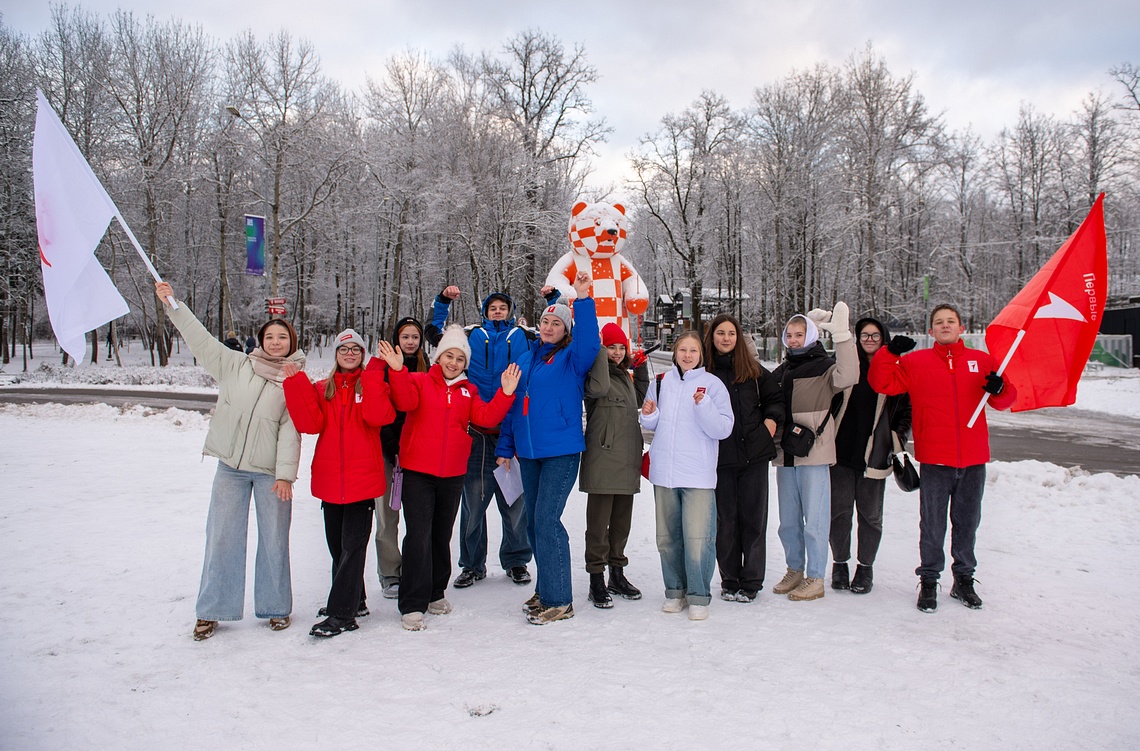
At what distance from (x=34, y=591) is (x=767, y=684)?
4.76 meters

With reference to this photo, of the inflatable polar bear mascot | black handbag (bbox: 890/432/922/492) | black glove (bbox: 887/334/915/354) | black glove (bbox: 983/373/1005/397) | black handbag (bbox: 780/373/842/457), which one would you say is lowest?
black handbag (bbox: 890/432/922/492)

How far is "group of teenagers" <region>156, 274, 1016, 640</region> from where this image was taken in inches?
155

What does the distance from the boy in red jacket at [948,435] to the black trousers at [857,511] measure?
301 mm

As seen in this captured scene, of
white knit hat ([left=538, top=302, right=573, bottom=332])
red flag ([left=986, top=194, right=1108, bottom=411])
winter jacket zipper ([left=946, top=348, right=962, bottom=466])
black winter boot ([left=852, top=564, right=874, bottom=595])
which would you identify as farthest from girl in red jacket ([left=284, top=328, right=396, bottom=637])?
red flag ([left=986, top=194, right=1108, bottom=411])

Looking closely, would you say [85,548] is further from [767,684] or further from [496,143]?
[496,143]

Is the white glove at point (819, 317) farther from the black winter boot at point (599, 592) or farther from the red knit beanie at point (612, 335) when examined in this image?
the black winter boot at point (599, 592)

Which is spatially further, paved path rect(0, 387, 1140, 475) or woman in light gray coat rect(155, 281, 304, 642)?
paved path rect(0, 387, 1140, 475)

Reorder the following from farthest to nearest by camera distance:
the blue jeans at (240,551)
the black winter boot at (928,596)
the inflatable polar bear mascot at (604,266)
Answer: the inflatable polar bear mascot at (604,266) → the black winter boot at (928,596) → the blue jeans at (240,551)

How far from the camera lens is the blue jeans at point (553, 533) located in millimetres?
4117

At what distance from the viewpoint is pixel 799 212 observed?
31609 mm

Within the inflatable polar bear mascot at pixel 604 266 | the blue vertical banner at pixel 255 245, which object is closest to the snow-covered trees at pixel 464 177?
the blue vertical banner at pixel 255 245

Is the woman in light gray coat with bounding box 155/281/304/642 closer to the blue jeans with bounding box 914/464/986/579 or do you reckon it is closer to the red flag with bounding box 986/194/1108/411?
the blue jeans with bounding box 914/464/986/579

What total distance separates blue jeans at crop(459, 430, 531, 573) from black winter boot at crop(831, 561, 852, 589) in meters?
2.27

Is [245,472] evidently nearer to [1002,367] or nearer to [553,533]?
[553,533]
